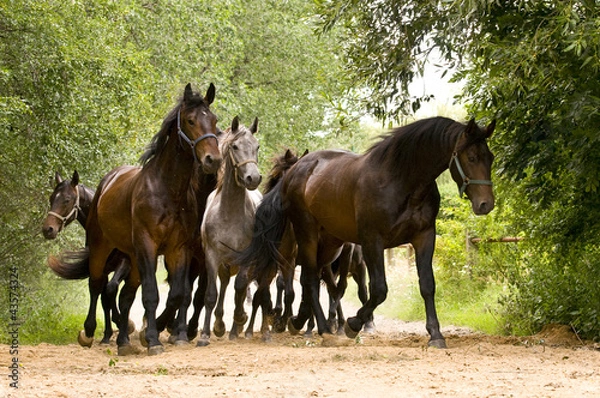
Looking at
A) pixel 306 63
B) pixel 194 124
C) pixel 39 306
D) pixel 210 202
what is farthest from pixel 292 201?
pixel 306 63

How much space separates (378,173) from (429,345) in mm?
1901

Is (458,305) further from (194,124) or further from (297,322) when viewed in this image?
(194,124)

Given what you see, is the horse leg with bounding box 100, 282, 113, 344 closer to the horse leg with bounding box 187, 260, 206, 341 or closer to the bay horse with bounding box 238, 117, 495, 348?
the horse leg with bounding box 187, 260, 206, 341

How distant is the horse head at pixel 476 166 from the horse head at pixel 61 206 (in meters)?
5.86

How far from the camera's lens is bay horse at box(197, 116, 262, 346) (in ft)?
37.4

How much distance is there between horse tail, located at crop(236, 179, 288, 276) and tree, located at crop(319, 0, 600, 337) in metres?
2.02

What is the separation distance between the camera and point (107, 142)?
46.5 feet

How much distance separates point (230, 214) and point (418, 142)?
3.25 metres

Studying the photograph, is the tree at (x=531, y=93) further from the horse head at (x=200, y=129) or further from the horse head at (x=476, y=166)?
the horse head at (x=200, y=129)

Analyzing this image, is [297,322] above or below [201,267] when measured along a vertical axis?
below

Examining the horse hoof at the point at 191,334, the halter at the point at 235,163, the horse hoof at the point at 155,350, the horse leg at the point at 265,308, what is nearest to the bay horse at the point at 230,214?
the halter at the point at 235,163

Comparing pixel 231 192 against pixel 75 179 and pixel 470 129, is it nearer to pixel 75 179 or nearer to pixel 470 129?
pixel 75 179

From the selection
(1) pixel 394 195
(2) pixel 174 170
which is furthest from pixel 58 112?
(1) pixel 394 195

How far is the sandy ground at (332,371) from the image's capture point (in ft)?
21.2
